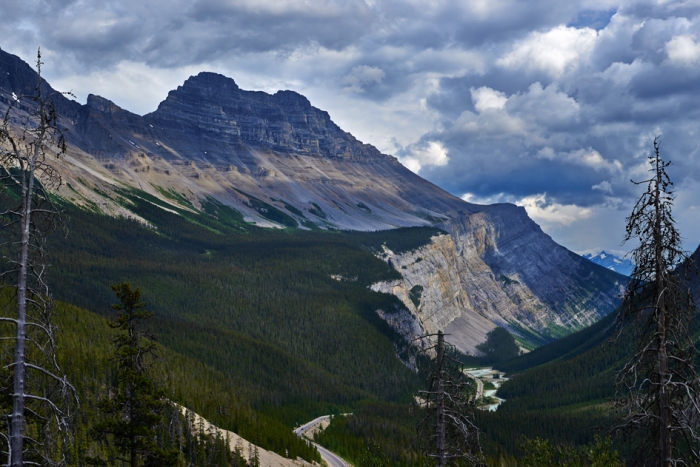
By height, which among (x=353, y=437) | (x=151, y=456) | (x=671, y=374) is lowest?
(x=353, y=437)

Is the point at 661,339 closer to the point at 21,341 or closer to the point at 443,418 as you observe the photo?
the point at 443,418

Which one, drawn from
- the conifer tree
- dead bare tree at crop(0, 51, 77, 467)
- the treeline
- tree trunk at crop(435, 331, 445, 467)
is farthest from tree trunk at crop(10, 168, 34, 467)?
the treeline

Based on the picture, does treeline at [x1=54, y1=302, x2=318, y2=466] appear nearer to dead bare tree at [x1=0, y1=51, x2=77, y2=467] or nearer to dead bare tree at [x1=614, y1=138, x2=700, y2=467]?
dead bare tree at [x1=0, y1=51, x2=77, y2=467]

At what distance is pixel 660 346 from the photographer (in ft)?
72.9

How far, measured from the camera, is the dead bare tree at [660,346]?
2206 centimetres

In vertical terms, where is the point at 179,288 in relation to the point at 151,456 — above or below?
above

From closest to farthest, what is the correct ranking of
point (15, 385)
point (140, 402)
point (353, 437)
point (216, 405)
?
point (15, 385) → point (140, 402) → point (216, 405) → point (353, 437)

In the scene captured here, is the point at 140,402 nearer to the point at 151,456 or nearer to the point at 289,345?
the point at 151,456

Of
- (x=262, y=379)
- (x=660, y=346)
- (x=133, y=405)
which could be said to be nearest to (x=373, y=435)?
(x=262, y=379)

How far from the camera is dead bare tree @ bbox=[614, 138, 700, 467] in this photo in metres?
22.1

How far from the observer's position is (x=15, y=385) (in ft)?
62.7

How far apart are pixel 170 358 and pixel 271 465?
152 ft

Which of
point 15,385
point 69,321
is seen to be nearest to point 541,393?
point 69,321

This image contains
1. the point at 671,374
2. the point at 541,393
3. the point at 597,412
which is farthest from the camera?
the point at 541,393
